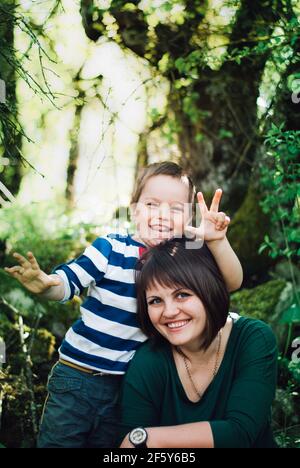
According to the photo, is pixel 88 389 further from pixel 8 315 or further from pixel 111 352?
pixel 8 315

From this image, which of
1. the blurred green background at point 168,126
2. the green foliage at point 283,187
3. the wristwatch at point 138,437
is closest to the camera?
the wristwatch at point 138,437

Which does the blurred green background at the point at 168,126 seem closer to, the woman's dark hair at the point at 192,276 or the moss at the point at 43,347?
the moss at the point at 43,347

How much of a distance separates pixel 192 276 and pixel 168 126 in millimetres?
3580

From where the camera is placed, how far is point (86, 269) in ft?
8.80

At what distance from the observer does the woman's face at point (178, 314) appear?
236 cm

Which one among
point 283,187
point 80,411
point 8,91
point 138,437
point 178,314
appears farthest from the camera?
point 283,187

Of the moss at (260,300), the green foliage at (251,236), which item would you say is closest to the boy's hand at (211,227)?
the moss at (260,300)

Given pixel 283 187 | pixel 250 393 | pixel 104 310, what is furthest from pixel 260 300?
pixel 250 393

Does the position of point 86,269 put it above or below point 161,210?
below

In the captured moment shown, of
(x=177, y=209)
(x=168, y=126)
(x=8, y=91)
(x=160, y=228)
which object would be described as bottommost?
(x=160, y=228)

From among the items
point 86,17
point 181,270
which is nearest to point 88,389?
point 181,270

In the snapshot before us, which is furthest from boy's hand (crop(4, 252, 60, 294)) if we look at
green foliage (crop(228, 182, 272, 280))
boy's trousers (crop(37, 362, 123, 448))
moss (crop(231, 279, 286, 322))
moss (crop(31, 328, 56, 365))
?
green foliage (crop(228, 182, 272, 280))

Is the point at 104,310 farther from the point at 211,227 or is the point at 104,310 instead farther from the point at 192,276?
the point at 211,227
